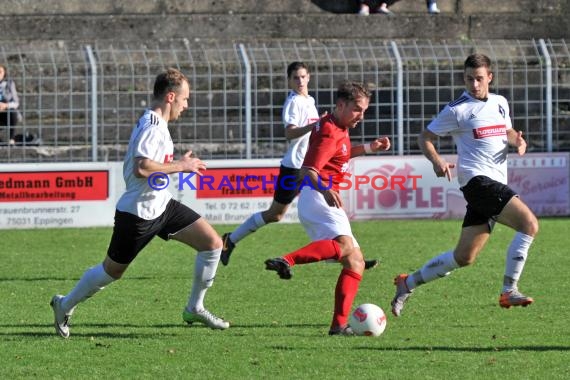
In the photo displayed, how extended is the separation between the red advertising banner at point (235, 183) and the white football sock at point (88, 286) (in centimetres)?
956

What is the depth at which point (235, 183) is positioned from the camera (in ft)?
61.4

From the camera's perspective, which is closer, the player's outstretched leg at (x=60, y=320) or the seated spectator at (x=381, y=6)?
the player's outstretched leg at (x=60, y=320)

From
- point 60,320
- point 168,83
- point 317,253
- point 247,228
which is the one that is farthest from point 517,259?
point 247,228

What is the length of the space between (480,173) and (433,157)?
1.32 ft

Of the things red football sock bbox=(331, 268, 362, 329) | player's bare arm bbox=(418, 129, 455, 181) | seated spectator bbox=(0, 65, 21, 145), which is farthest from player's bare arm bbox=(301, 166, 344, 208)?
seated spectator bbox=(0, 65, 21, 145)

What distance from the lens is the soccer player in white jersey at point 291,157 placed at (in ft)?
43.0

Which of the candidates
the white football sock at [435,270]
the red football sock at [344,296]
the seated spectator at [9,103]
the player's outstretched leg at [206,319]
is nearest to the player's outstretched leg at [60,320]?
the player's outstretched leg at [206,319]

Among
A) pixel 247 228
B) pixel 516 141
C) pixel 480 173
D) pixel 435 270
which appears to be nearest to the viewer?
pixel 480 173

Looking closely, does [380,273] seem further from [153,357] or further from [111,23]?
[111,23]

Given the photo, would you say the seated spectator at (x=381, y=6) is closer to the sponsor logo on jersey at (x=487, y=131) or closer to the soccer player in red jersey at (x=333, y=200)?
the sponsor logo on jersey at (x=487, y=131)

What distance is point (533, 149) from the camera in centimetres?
2002

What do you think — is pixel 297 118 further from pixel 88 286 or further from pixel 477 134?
pixel 88 286

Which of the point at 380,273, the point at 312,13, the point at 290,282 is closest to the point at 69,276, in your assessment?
the point at 290,282

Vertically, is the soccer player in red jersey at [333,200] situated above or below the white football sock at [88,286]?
above
